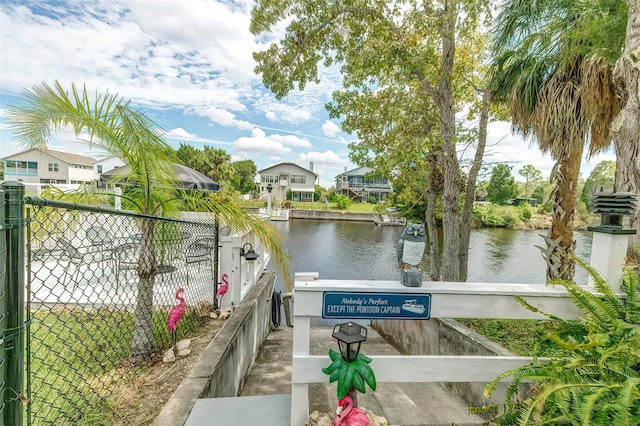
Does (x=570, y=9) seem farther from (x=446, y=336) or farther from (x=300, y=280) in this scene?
(x=300, y=280)

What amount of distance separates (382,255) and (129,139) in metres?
13.9

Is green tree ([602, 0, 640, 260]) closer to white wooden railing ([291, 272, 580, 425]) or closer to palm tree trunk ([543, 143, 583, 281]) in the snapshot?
white wooden railing ([291, 272, 580, 425])

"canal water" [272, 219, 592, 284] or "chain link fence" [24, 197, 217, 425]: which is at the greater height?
"chain link fence" [24, 197, 217, 425]

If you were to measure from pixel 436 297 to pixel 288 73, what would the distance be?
520 cm

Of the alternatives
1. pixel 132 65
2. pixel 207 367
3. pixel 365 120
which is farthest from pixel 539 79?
pixel 132 65

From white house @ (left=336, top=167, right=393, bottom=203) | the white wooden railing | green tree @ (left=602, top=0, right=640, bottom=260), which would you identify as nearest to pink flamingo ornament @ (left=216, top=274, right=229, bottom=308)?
the white wooden railing

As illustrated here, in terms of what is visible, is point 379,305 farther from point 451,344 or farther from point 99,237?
point 99,237

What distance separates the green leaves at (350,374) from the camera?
1.44m

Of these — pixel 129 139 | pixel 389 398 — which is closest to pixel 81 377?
pixel 129 139

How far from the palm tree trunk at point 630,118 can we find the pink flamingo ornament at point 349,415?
2.65 m

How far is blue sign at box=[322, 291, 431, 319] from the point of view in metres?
1.57

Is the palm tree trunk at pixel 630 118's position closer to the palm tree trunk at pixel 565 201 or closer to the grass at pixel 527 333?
the grass at pixel 527 333

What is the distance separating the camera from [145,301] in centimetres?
239

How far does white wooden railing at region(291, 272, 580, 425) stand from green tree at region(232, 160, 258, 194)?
35363 mm
